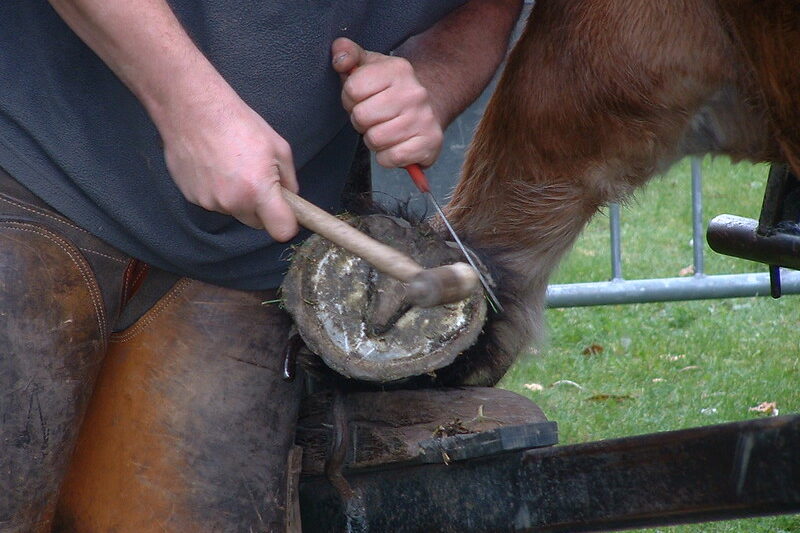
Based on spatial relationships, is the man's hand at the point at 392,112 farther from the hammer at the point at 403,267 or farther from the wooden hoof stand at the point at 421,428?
the wooden hoof stand at the point at 421,428

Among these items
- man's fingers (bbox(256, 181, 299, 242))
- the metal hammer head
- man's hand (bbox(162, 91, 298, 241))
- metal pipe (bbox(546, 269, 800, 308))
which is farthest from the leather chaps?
metal pipe (bbox(546, 269, 800, 308))

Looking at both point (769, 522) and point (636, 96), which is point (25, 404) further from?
point (769, 522)

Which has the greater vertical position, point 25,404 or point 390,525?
point 25,404

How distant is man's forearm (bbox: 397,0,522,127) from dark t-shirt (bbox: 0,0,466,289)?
0.57 feet

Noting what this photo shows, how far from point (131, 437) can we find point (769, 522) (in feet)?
6.42

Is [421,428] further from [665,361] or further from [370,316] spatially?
[665,361]

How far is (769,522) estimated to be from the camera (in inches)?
118

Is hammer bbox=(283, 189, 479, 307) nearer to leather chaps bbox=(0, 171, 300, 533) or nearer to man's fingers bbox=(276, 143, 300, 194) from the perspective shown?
man's fingers bbox=(276, 143, 300, 194)

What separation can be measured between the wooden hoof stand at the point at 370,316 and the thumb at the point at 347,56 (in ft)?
0.85

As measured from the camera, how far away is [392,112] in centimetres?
166

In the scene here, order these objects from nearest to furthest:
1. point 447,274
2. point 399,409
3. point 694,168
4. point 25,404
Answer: point 447,274 < point 25,404 < point 399,409 < point 694,168

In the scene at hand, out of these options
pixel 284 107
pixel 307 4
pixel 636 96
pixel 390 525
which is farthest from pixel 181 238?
pixel 636 96

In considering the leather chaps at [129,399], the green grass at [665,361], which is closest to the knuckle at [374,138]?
the leather chaps at [129,399]

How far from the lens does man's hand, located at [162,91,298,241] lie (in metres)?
1.45
